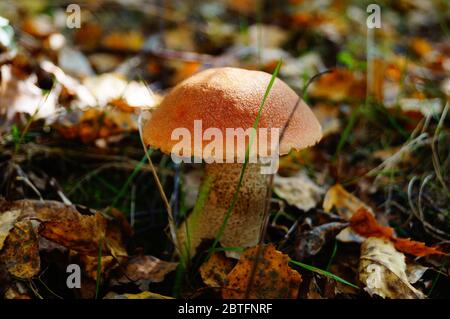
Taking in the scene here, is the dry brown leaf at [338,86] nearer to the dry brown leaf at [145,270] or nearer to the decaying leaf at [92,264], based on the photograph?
the dry brown leaf at [145,270]

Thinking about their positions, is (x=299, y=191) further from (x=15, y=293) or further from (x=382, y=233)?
(x=15, y=293)

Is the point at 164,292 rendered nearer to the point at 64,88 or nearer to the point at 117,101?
the point at 117,101

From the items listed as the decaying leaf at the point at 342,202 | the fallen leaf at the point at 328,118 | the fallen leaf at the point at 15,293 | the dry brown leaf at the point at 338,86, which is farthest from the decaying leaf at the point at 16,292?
the dry brown leaf at the point at 338,86

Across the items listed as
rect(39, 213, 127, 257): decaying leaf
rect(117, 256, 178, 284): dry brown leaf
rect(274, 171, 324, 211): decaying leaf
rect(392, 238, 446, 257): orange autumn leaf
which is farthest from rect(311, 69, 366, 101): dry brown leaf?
rect(39, 213, 127, 257): decaying leaf

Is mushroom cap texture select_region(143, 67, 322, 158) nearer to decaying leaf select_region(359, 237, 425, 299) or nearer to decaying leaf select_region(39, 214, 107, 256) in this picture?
decaying leaf select_region(39, 214, 107, 256)

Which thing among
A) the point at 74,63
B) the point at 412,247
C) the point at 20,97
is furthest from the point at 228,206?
the point at 74,63
